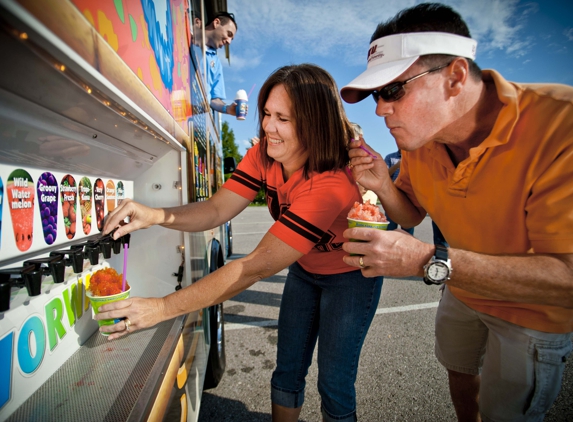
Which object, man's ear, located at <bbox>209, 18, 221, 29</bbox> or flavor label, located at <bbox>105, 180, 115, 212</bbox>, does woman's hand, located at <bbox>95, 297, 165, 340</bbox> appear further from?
man's ear, located at <bbox>209, 18, 221, 29</bbox>

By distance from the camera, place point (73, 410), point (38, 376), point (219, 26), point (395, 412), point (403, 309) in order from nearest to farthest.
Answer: point (73, 410)
point (38, 376)
point (395, 412)
point (219, 26)
point (403, 309)

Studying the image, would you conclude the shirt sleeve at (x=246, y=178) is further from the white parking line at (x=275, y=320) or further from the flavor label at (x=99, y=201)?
the white parking line at (x=275, y=320)

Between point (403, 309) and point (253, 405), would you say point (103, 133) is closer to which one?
point (253, 405)

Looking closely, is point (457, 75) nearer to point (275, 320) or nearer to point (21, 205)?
point (21, 205)

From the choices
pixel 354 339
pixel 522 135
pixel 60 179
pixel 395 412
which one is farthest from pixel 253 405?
pixel 522 135

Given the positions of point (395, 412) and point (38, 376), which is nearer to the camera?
point (38, 376)

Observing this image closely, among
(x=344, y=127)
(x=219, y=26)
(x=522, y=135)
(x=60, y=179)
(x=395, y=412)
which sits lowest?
(x=395, y=412)

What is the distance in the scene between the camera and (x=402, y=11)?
1.48 m

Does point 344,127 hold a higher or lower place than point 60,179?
higher

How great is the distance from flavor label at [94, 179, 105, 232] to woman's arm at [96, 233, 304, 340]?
1.76 feet

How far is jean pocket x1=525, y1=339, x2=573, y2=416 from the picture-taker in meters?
1.31

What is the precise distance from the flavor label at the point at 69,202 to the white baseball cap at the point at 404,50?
4.33 feet

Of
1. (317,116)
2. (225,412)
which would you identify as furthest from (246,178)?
(225,412)

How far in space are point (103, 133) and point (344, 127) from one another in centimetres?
116
